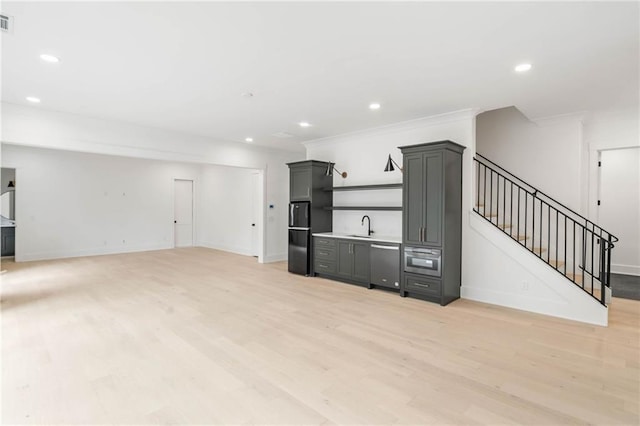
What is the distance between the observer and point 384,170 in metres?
5.89

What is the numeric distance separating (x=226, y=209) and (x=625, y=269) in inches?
399

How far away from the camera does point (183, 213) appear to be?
36.6ft

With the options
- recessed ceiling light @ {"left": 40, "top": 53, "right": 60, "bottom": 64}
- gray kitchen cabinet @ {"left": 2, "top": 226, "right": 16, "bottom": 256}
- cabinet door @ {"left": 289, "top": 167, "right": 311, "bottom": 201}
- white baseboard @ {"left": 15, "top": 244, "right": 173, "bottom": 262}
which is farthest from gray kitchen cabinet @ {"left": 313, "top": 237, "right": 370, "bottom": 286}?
gray kitchen cabinet @ {"left": 2, "top": 226, "right": 16, "bottom": 256}

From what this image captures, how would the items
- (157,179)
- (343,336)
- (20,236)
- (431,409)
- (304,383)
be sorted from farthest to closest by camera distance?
1. (157,179)
2. (20,236)
3. (343,336)
4. (304,383)
5. (431,409)

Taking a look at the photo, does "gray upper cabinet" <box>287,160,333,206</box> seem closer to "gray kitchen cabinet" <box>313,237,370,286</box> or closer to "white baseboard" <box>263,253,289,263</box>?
"gray kitchen cabinet" <box>313,237,370,286</box>

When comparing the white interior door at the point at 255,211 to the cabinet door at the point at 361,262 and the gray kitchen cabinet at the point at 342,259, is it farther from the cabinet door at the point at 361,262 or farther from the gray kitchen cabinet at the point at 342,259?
the cabinet door at the point at 361,262

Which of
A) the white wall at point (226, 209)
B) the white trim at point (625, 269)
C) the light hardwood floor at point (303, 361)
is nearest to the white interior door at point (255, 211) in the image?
the white wall at point (226, 209)

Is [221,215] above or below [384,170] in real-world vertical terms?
below

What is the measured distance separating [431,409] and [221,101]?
14.5 ft

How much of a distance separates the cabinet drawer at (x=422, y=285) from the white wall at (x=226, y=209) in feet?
18.2

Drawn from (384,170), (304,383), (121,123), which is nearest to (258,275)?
(384,170)

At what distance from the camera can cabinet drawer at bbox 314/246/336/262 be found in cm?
625

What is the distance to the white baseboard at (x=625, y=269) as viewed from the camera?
21.0ft

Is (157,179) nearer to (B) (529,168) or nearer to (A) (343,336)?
(A) (343,336)
